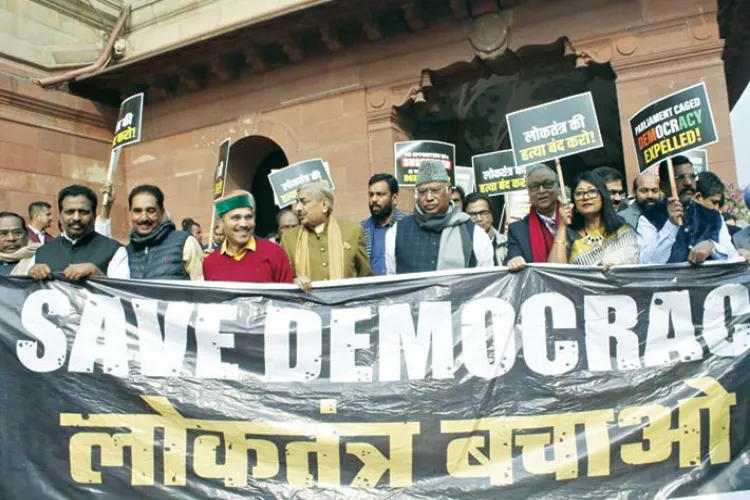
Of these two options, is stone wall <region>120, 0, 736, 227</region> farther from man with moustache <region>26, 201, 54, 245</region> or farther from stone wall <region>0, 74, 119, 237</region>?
man with moustache <region>26, 201, 54, 245</region>

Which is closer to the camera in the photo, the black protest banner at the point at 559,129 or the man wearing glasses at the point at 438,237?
the man wearing glasses at the point at 438,237

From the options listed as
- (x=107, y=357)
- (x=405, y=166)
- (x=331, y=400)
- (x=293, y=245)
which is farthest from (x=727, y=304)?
(x=405, y=166)

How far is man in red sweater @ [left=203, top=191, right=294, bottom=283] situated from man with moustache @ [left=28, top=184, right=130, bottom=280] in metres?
0.55

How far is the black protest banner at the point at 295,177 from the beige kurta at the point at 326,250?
2536 millimetres

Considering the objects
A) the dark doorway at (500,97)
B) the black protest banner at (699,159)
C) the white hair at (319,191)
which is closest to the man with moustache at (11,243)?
the white hair at (319,191)

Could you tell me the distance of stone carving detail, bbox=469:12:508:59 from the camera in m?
9.34

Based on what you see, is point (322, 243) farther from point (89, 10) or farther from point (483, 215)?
point (89, 10)

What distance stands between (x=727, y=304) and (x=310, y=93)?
26.3 ft

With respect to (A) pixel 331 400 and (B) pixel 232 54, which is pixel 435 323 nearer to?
(A) pixel 331 400

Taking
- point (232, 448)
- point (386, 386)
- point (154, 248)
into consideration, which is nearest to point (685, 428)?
point (386, 386)

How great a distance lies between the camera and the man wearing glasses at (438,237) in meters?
4.36

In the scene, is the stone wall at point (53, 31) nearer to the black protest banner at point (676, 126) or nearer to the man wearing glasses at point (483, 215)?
the man wearing glasses at point (483, 215)

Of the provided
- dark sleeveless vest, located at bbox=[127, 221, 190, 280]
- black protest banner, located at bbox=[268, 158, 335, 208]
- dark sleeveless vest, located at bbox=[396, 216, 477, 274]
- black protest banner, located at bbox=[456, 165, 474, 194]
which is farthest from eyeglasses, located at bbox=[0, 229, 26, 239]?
black protest banner, located at bbox=[456, 165, 474, 194]

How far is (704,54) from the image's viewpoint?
806cm
